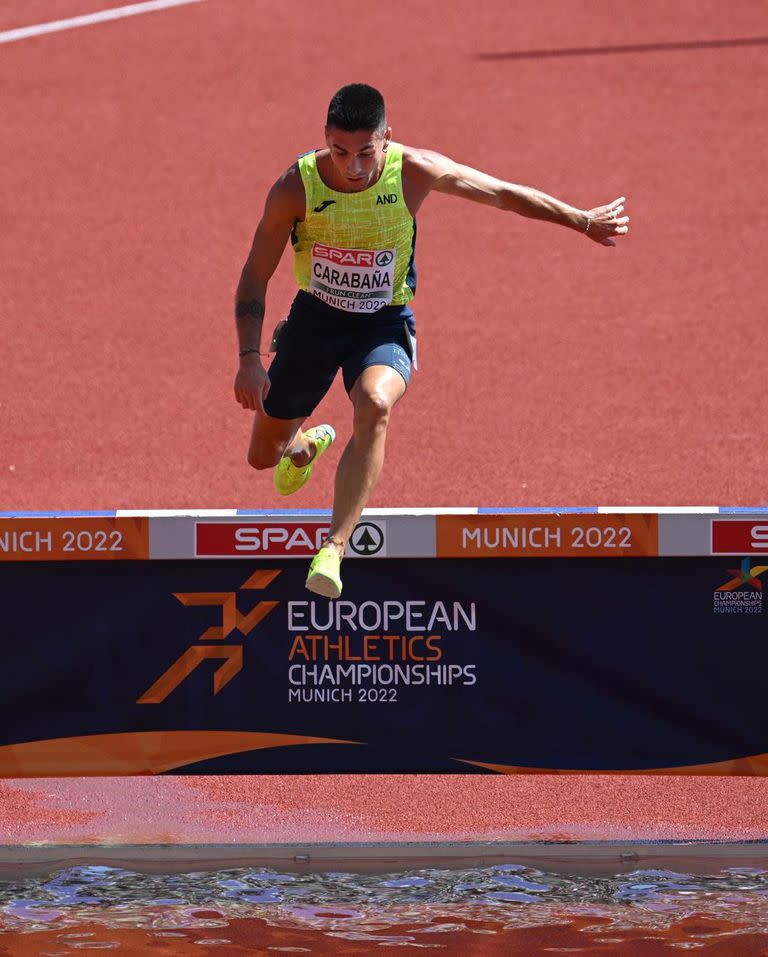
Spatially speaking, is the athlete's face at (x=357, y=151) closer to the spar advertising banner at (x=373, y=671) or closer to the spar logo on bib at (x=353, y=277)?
the spar logo on bib at (x=353, y=277)

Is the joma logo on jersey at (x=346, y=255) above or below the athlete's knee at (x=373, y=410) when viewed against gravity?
above

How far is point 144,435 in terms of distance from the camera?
10945 millimetres

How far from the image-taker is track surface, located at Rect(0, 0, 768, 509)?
415 inches

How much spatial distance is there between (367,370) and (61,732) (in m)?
1.75

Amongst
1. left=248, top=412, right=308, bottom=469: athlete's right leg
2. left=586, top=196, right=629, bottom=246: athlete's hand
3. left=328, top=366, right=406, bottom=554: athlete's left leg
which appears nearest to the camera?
left=328, top=366, right=406, bottom=554: athlete's left leg

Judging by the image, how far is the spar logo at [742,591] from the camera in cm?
591

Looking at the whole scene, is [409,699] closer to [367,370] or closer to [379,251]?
[367,370]

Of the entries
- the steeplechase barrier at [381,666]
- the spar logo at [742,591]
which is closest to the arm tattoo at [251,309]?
the steeplechase barrier at [381,666]

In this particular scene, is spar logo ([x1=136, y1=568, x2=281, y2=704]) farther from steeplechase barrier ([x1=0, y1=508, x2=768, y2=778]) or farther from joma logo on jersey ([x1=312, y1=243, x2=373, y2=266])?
joma logo on jersey ([x1=312, y1=243, x2=373, y2=266])

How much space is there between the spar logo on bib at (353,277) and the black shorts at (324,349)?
97 millimetres

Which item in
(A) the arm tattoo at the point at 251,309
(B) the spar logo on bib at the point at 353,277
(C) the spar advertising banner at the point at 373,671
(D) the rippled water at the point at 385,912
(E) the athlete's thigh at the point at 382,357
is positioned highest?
(B) the spar logo on bib at the point at 353,277

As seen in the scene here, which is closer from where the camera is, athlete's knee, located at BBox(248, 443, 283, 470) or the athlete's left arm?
the athlete's left arm

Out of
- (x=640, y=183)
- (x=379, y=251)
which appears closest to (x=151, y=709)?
(x=379, y=251)

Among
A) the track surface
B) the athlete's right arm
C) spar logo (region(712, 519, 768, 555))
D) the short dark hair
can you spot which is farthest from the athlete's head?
the track surface
